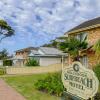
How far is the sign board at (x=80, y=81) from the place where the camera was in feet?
30.3

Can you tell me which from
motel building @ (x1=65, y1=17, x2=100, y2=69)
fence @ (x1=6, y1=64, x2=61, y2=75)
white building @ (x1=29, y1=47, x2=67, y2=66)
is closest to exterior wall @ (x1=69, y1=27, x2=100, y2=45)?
motel building @ (x1=65, y1=17, x2=100, y2=69)

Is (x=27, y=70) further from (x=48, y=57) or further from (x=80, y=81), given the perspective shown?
(x=80, y=81)

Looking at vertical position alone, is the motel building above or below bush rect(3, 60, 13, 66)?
above

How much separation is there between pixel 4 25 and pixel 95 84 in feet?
176

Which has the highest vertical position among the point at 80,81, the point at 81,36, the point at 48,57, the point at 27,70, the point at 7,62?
the point at 81,36

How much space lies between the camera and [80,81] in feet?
32.8

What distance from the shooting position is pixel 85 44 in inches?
1332

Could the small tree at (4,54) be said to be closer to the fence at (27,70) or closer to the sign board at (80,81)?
the fence at (27,70)

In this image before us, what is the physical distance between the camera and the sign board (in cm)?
923

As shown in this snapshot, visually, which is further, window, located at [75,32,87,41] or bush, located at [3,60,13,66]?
bush, located at [3,60,13,66]

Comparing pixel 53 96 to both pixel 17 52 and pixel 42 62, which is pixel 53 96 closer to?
pixel 42 62

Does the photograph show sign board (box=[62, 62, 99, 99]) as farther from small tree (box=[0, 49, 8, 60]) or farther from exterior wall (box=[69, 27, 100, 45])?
small tree (box=[0, 49, 8, 60])

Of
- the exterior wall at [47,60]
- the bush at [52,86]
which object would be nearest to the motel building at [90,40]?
the bush at [52,86]

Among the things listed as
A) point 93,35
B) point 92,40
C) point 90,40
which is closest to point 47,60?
point 90,40
